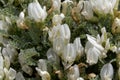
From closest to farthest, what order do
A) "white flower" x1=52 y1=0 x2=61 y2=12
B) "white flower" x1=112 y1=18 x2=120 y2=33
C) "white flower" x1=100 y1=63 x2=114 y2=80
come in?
"white flower" x1=100 y1=63 x2=114 y2=80 → "white flower" x1=112 y1=18 x2=120 y2=33 → "white flower" x1=52 y1=0 x2=61 y2=12

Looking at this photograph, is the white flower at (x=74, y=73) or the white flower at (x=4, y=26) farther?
the white flower at (x=4, y=26)

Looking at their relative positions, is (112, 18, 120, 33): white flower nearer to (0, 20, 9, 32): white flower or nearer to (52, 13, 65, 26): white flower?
(52, 13, 65, 26): white flower

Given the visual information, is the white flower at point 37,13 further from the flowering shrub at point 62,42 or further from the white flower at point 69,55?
the white flower at point 69,55

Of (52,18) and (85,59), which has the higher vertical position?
(52,18)

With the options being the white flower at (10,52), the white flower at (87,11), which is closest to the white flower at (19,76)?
the white flower at (10,52)

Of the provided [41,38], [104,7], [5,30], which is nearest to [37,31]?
[41,38]

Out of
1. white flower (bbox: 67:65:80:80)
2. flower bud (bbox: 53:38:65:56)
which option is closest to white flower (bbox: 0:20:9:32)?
flower bud (bbox: 53:38:65:56)

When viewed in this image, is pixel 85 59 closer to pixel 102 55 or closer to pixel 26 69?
pixel 102 55

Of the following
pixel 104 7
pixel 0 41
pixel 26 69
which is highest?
pixel 104 7
